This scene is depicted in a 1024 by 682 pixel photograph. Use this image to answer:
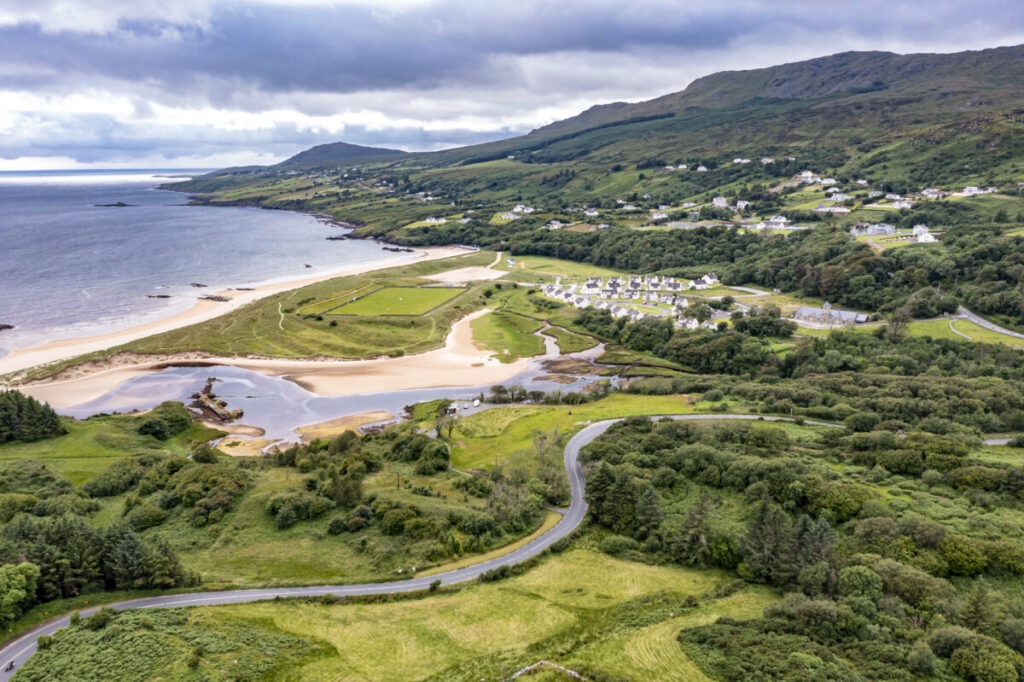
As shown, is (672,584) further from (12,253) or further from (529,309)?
(12,253)

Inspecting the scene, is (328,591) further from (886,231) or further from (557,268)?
(886,231)

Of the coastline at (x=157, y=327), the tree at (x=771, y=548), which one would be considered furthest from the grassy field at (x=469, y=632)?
the coastline at (x=157, y=327)

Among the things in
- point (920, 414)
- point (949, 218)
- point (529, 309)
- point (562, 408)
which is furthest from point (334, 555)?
point (949, 218)

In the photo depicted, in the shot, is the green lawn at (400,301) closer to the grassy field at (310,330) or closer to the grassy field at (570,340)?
the grassy field at (310,330)

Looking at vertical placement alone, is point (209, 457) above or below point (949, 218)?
below

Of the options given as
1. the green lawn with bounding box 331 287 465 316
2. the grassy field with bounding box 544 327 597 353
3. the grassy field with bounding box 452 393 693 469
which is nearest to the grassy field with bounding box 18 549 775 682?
the grassy field with bounding box 452 393 693 469

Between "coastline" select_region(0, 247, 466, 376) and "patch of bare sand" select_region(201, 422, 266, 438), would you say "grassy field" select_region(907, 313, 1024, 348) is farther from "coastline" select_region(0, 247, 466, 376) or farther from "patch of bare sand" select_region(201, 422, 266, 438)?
"coastline" select_region(0, 247, 466, 376)
